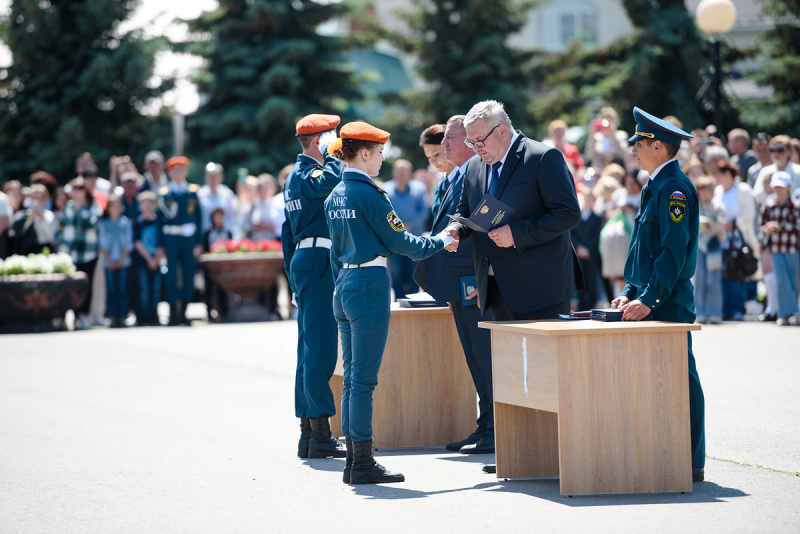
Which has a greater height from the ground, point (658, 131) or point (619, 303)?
point (658, 131)

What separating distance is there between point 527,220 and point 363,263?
3.37 feet

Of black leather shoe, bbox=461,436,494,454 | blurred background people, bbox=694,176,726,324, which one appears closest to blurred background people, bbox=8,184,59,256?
blurred background people, bbox=694,176,726,324

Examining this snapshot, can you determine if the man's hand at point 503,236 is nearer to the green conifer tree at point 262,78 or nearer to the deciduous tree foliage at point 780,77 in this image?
the deciduous tree foliage at point 780,77

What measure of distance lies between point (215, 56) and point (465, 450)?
24.6m

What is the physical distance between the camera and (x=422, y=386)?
26.1 ft

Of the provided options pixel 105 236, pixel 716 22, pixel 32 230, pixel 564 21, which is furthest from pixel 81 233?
pixel 564 21

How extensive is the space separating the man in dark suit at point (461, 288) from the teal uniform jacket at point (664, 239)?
1.31 metres

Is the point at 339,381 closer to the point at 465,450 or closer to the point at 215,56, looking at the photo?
the point at 465,450

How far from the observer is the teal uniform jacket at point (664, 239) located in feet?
20.9

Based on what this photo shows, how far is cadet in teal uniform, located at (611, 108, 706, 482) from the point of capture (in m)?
6.38

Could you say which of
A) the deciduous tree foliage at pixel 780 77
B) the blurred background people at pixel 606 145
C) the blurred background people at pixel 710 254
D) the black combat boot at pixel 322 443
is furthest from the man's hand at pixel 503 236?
the deciduous tree foliage at pixel 780 77

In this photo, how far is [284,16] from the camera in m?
30.4

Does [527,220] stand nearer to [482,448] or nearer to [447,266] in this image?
[447,266]

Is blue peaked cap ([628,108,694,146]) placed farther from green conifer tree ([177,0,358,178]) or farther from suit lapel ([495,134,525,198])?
green conifer tree ([177,0,358,178])
